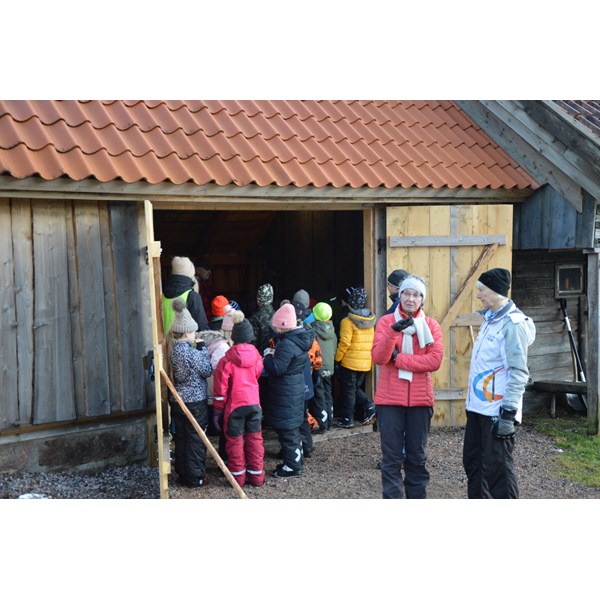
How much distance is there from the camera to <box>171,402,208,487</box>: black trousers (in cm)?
619

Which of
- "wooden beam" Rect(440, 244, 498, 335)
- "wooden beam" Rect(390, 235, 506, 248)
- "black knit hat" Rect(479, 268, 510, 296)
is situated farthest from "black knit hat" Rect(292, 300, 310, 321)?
"black knit hat" Rect(479, 268, 510, 296)

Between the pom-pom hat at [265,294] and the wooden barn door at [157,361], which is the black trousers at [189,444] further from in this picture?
the pom-pom hat at [265,294]

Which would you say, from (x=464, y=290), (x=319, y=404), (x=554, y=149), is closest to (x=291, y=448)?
(x=319, y=404)

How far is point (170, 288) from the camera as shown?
6988 millimetres

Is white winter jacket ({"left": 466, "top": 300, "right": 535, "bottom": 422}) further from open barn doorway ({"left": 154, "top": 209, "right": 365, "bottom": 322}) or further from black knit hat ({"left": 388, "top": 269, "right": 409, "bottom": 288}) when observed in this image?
open barn doorway ({"left": 154, "top": 209, "right": 365, "bottom": 322})

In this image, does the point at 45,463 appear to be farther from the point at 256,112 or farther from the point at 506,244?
the point at 506,244

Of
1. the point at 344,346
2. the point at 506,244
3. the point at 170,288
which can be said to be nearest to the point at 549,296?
the point at 506,244

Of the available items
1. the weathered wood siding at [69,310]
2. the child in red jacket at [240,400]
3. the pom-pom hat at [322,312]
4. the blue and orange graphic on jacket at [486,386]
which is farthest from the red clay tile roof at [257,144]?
the blue and orange graphic on jacket at [486,386]

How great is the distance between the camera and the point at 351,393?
26.1 ft

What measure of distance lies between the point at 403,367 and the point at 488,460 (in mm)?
894

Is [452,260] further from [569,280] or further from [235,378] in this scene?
[235,378]

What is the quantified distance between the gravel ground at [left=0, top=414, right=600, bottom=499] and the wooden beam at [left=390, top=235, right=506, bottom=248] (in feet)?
7.07

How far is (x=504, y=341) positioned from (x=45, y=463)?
4103 millimetres

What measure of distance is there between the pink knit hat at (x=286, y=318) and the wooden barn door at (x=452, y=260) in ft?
6.32
